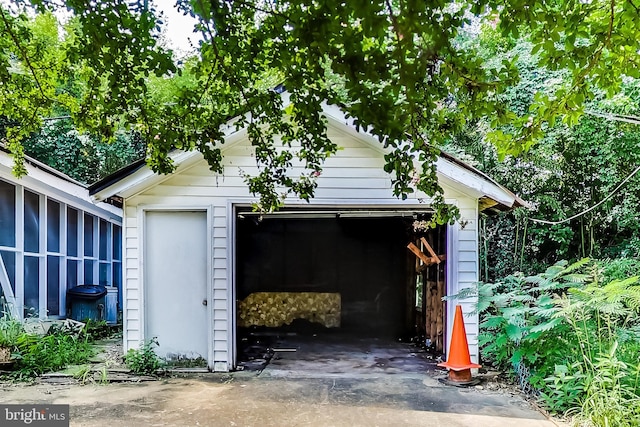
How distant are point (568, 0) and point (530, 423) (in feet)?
11.4

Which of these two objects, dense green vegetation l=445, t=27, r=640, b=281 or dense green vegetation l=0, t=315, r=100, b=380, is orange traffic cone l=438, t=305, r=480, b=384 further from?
dense green vegetation l=0, t=315, r=100, b=380

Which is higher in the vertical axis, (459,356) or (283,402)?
(459,356)

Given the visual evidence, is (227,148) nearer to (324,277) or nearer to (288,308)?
(324,277)

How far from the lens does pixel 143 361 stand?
607 centimetres

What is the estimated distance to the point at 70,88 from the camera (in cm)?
1296

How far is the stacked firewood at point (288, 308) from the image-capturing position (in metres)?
11.0

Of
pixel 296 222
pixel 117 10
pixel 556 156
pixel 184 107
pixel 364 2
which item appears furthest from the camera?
pixel 296 222

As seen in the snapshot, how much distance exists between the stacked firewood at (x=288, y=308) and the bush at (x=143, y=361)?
4.77m

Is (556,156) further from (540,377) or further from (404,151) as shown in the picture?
(404,151)

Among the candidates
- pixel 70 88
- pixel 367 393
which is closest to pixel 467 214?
pixel 367 393

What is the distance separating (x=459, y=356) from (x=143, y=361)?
12.7 feet

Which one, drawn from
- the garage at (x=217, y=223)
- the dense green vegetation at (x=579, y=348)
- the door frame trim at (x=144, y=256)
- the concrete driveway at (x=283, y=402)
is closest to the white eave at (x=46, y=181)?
the door frame trim at (x=144, y=256)

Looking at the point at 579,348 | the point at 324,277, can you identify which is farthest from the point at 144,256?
the point at 324,277

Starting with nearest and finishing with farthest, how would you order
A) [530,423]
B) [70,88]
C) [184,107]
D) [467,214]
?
[184,107]
[530,423]
[467,214]
[70,88]
